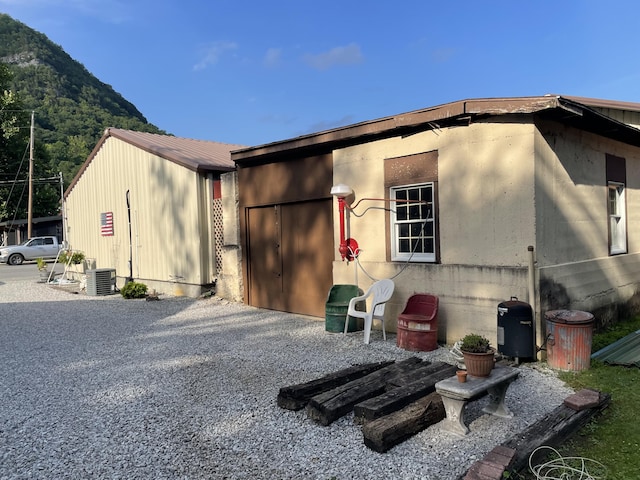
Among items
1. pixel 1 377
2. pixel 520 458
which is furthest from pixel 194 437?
pixel 1 377

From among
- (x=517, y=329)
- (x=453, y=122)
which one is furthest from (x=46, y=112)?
(x=517, y=329)

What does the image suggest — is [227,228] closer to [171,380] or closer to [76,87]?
[171,380]

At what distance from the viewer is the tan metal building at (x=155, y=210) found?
11.0 m

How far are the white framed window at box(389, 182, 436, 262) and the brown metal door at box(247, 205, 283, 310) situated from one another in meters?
2.78

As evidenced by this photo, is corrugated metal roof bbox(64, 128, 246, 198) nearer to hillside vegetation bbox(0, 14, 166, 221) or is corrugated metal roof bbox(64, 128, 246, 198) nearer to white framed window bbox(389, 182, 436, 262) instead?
white framed window bbox(389, 182, 436, 262)

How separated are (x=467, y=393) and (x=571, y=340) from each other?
2.45m

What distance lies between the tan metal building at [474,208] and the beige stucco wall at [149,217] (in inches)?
109

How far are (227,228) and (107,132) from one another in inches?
263

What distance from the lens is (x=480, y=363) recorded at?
147 inches

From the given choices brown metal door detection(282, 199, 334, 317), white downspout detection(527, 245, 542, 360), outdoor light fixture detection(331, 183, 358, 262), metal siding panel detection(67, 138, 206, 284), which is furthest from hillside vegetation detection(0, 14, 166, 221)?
white downspout detection(527, 245, 542, 360)

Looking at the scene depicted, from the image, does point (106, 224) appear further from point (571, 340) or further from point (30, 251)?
point (30, 251)

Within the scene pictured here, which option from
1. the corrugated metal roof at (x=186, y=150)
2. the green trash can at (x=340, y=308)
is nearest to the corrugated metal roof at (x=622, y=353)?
the green trash can at (x=340, y=308)

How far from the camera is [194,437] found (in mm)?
3613

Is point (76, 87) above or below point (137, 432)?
above
